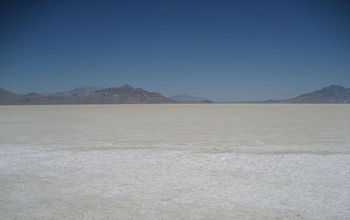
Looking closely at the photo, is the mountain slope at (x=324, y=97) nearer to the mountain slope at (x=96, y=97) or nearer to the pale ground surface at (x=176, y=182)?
the mountain slope at (x=96, y=97)

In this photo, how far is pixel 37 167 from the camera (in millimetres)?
8273

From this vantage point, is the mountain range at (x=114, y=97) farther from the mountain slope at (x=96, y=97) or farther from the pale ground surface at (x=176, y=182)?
the pale ground surface at (x=176, y=182)

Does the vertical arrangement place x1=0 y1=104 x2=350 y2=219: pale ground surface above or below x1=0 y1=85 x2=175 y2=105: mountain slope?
below

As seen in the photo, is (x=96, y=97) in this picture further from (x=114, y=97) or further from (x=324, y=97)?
(x=324, y=97)

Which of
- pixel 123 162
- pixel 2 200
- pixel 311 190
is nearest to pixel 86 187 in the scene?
pixel 2 200

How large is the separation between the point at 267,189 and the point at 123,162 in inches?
164

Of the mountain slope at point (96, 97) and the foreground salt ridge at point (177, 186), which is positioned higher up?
the mountain slope at point (96, 97)

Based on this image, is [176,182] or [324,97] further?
[324,97]

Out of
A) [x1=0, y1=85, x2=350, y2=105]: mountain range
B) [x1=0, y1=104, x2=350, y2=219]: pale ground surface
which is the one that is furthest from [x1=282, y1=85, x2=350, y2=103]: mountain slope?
[x1=0, y1=104, x2=350, y2=219]: pale ground surface

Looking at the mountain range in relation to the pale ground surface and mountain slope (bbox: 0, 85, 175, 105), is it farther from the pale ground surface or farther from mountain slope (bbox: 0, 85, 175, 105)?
the pale ground surface

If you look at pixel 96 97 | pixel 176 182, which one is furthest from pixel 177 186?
pixel 96 97

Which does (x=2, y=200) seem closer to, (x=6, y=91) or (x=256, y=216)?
(x=256, y=216)

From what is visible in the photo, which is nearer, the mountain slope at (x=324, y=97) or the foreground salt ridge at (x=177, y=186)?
the foreground salt ridge at (x=177, y=186)

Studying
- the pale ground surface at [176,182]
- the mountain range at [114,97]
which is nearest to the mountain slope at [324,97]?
the mountain range at [114,97]
